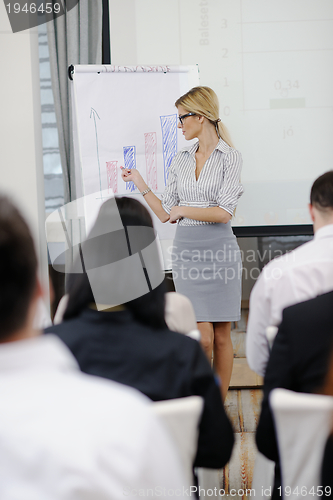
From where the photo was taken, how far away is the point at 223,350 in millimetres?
2477

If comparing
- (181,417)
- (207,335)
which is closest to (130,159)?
(207,335)

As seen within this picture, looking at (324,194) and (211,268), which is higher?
(324,194)

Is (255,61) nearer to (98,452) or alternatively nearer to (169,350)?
(169,350)

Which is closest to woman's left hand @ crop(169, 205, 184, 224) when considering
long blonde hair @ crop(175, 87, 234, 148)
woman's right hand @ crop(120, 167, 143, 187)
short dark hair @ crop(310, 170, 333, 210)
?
woman's right hand @ crop(120, 167, 143, 187)

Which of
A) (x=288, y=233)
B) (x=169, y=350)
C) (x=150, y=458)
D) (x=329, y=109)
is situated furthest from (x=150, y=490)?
(x=329, y=109)

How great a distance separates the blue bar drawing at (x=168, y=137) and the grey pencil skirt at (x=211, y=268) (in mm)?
645

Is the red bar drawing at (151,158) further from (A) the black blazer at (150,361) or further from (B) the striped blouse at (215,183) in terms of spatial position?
(A) the black blazer at (150,361)

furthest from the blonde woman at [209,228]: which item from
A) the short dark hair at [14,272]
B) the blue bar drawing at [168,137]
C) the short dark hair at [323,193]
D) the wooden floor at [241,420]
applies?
the short dark hair at [14,272]

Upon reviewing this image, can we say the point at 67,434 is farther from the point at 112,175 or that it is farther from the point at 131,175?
the point at 112,175

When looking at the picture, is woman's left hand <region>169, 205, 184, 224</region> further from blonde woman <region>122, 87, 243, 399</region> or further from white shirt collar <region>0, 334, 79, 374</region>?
white shirt collar <region>0, 334, 79, 374</region>

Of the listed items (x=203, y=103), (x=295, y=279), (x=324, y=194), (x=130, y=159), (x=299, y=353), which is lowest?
(x=299, y=353)

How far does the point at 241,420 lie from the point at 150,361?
1.72m

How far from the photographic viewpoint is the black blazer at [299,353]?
111cm

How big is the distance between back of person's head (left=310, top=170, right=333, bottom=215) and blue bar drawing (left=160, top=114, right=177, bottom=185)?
1.59 meters
